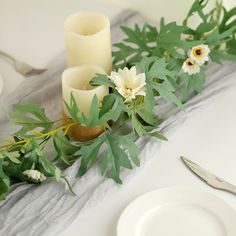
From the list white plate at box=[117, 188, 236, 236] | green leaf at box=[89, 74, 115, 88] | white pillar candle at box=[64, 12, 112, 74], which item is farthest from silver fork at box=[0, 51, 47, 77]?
white plate at box=[117, 188, 236, 236]

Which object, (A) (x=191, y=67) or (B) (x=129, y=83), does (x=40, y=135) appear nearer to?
(B) (x=129, y=83)

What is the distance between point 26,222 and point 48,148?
164 mm

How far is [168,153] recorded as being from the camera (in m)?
1.01

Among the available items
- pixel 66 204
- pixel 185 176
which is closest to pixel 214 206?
pixel 185 176

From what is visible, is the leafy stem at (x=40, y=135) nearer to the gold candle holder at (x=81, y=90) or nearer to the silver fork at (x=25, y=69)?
the gold candle holder at (x=81, y=90)

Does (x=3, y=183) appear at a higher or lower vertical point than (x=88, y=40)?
lower

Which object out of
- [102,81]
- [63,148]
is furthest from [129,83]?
[63,148]

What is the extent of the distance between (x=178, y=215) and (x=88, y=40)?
0.32m

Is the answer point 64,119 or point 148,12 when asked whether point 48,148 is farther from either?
point 148,12

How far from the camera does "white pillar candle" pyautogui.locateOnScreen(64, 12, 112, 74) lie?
0.99 metres

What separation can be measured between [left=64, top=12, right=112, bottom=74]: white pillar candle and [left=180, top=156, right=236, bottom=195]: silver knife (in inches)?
8.7

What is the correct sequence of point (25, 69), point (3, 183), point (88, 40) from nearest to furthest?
point (3, 183) < point (88, 40) < point (25, 69)

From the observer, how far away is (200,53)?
3.49 feet

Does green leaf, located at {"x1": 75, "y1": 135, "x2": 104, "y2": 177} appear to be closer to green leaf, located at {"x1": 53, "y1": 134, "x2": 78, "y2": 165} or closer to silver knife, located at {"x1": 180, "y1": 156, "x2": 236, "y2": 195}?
green leaf, located at {"x1": 53, "y1": 134, "x2": 78, "y2": 165}
